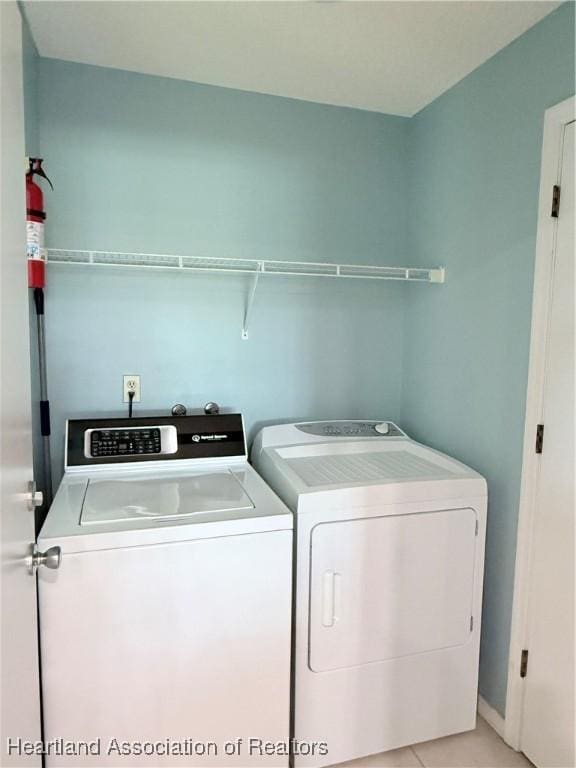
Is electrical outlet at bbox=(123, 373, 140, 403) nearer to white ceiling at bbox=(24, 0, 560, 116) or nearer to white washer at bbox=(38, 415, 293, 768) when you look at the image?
white washer at bbox=(38, 415, 293, 768)

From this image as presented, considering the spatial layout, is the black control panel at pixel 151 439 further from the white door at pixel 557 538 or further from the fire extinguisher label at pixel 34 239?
the white door at pixel 557 538

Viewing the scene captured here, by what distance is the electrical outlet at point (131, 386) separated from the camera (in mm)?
2105

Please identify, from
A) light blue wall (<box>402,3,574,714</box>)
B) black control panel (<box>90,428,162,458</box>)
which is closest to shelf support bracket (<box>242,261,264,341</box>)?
black control panel (<box>90,428,162,458</box>)

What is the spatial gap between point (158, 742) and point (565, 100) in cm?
231

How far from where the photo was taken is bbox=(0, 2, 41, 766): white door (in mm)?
933

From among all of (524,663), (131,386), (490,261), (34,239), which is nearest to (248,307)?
(131,386)

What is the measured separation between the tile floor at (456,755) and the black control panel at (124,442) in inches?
52.3

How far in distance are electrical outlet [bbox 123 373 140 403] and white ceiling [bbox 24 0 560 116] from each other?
1.25 meters

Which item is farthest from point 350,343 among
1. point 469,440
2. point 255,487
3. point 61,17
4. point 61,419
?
point 61,17

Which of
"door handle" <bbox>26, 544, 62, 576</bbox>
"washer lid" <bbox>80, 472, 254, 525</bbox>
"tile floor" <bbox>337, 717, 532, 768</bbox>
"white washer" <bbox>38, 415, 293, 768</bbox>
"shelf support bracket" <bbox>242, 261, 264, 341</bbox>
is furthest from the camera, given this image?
"shelf support bracket" <bbox>242, 261, 264, 341</bbox>

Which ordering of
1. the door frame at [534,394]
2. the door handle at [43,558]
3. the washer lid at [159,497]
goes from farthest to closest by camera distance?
1. the door frame at [534,394]
2. the washer lid at [159,497]
3. the door handle at [43,558]

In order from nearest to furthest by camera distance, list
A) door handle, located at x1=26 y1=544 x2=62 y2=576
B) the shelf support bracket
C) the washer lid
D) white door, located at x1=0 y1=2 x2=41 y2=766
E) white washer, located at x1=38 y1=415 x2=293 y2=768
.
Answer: white door, located at x1=0 y1=2 x2=41 y2=766
door handle, located at x1=26 y1=544 x2=62 y2=576
white washer, located at x1=38 y1=415 x2=293 y2=768
the washer lid
the shelf support bracket

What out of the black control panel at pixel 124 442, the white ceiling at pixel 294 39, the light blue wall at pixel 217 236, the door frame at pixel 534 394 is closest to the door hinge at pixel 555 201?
the door frame at pixel 534 394

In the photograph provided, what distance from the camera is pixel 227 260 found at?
197 cm
